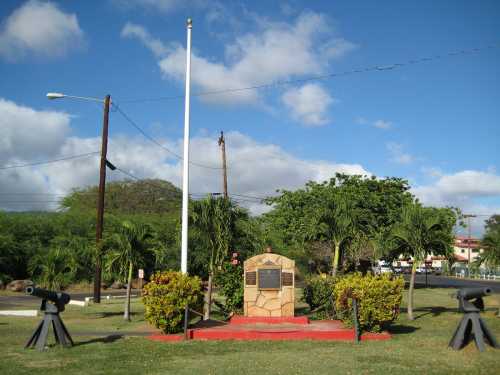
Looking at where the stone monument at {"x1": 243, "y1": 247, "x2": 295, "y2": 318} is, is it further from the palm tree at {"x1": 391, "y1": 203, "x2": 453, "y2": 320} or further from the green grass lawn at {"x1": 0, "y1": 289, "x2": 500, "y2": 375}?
the palm tree at {"x1": 391, "y1": 203, "x2": 453, "y2": 320}

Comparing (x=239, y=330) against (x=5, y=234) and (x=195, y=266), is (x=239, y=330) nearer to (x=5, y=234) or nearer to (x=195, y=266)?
(x=195, y=266)

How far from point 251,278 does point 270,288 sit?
0.63m

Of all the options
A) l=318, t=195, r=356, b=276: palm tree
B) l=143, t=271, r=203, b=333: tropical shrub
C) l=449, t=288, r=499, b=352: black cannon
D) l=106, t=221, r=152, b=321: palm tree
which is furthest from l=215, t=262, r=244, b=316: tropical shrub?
l=449, t=288, r=499, b=352: black cannon

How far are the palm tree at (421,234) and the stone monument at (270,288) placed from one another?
4274 mm

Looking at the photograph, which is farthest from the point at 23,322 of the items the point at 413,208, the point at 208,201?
the point at 413,208

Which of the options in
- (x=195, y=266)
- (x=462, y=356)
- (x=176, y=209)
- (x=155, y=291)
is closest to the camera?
(x=462, y=356)

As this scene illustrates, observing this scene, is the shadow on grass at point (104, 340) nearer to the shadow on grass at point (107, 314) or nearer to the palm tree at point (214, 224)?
the palm tree at point (214, 224)

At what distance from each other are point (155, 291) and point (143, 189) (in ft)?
199

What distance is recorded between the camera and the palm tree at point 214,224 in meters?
16.4

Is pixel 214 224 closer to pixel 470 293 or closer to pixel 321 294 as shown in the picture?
pixel 321 294

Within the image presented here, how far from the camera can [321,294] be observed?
16953 mm

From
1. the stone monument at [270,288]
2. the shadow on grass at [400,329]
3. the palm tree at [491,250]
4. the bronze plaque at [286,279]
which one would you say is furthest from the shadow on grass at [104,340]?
the palm tree at [491,250]

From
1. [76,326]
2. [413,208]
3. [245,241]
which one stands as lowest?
[76,326]

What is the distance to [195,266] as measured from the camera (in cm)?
1933
